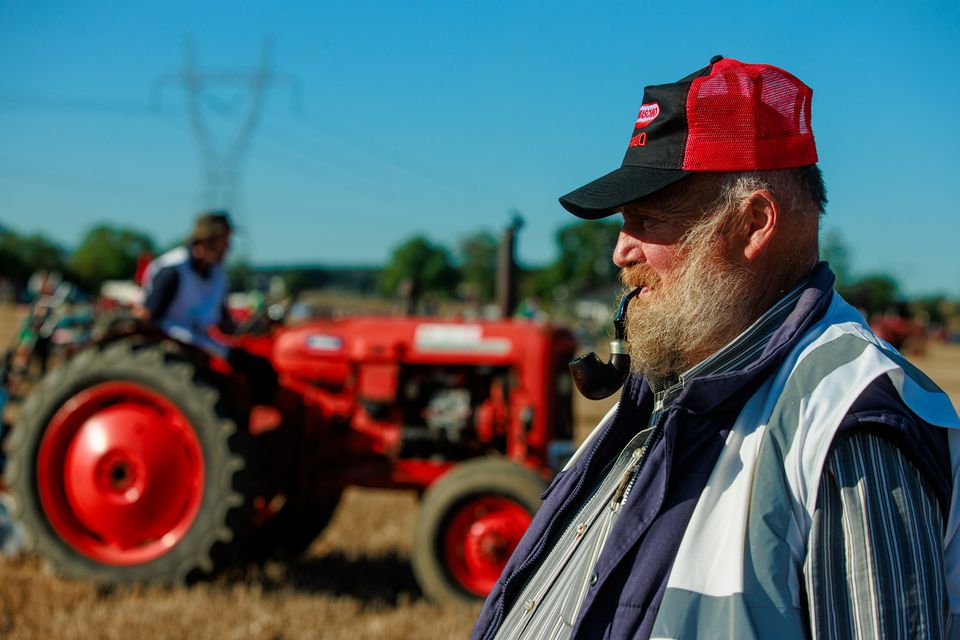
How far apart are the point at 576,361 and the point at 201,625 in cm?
300

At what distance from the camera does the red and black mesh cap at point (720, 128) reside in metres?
1.34

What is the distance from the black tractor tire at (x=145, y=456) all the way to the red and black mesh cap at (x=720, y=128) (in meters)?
3.52

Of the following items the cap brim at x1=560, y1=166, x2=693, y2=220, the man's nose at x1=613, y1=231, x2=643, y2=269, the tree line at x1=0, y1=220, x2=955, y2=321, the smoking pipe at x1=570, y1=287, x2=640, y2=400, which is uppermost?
the tree line at x1=0, y1=220, x2=955, y2=321

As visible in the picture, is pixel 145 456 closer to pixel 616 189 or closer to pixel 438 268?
pixel 616 189

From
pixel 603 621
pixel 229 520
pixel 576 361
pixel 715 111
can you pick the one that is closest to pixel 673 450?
pixel 603 621

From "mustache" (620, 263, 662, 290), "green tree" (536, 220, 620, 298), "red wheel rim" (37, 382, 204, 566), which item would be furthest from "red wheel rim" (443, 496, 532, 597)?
"green tree" (536, 220, 620, 298)

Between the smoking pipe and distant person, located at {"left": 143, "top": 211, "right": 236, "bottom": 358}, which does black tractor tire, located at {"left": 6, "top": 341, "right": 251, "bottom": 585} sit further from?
the smoking pipe

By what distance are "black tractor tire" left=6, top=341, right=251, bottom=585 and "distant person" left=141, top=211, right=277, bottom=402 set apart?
0.80ft

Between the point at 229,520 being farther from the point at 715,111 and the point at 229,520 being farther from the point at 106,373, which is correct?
the point at 715,111

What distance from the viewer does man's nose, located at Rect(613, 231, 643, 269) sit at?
1514mm

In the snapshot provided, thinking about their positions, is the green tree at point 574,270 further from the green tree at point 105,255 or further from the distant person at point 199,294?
the distant person at point 199,294

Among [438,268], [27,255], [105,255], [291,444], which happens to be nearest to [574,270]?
[438,268]

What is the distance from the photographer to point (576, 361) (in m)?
1.61

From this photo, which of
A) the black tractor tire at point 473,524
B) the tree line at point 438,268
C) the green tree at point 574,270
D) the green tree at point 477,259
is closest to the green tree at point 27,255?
the tree line at point 438,268
